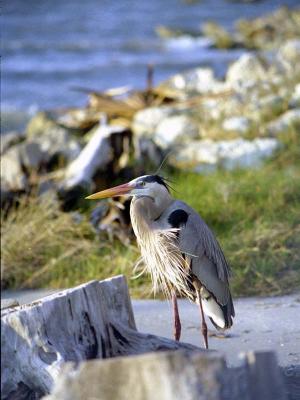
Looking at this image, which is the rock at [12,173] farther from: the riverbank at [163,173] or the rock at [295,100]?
the rock at [295,100]

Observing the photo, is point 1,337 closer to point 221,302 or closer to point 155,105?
point 221,302

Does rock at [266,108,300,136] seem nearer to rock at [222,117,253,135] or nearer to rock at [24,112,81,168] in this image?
rock at [222,117,253,135]

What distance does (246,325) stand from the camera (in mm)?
5703

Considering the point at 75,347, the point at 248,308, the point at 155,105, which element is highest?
the point at 155,105

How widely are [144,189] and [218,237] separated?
1.94 m

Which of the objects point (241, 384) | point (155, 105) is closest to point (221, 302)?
point (241, 384)

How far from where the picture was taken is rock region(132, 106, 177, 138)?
10.7 meters

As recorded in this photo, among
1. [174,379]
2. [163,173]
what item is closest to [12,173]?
[163,173]

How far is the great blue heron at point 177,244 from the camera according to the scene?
534 centimetres

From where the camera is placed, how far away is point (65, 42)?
29.6 metres

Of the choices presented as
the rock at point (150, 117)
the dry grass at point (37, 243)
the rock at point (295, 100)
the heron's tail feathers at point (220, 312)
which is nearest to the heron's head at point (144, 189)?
the heron's tail feathers at point (220, 312)

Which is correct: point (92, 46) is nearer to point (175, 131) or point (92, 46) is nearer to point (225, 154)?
point (175, 131)

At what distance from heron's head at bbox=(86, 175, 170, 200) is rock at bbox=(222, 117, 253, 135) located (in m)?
4.55

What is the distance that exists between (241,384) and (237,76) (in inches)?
404
